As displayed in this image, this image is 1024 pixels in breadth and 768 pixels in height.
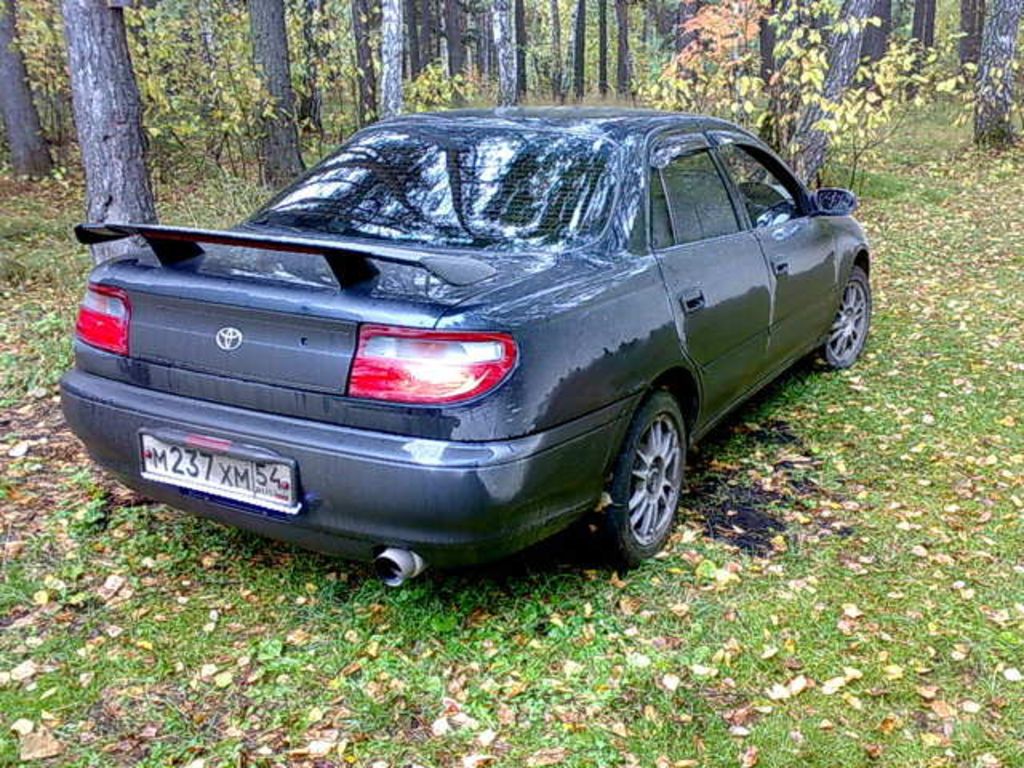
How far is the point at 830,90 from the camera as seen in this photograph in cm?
933

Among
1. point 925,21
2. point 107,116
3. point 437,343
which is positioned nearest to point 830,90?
point 107,116

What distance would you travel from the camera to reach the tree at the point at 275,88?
935 cm

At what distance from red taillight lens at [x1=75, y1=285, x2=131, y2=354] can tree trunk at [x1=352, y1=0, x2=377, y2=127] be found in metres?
9.17

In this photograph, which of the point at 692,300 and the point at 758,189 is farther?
the point at 758,189

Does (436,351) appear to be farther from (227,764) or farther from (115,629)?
(115,629)

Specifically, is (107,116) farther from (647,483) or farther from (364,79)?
(364,79)

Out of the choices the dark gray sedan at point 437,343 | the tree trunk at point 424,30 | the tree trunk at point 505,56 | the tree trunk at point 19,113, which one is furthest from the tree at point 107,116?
the tree trunk at point 424,30

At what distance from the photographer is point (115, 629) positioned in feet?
9.18

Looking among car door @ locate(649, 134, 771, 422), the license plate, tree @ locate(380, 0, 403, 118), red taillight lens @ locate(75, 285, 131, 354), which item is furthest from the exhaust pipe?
tree @ locate(380, 0, 403, 118)

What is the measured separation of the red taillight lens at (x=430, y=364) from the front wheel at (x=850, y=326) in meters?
3.49

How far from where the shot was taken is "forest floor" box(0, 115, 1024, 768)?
238 centimetres

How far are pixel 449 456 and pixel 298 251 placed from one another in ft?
2.36

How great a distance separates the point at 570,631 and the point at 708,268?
5.06 ft

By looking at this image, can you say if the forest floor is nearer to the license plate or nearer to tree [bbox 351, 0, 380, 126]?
the license plate
